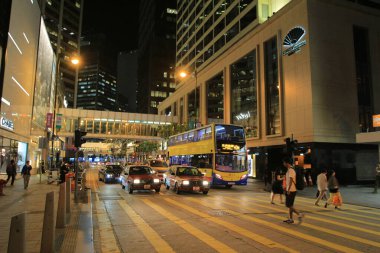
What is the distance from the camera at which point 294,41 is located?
32.9 metres

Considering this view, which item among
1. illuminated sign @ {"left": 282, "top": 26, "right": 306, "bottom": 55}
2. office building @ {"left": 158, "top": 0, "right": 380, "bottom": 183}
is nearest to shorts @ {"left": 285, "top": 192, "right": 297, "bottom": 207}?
office building @ {"left": 158, "top": 0, "right": 380, "bottom": 183}

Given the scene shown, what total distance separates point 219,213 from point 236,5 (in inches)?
1744

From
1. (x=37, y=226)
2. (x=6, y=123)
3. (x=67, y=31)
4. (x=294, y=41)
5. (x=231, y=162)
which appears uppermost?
(x=67, y=31)

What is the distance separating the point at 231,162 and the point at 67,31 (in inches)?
4062

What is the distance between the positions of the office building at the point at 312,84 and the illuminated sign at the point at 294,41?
94mm

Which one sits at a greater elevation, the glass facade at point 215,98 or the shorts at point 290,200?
the glass facade at point 215,98

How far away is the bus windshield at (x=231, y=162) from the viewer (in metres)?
23.8

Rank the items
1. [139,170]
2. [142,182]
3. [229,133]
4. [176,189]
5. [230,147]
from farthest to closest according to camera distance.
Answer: [229,133] < [230,147] < [139,170] < [176,189] < [142,182]

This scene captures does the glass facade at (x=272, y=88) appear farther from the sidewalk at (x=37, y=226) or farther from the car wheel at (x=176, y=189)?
the sidewalk at (x=37, y=226)

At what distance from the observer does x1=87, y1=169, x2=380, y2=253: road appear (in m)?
7.59

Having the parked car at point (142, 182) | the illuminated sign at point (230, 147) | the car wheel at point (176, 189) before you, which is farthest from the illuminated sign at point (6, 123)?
the illuminated sign at point (230, 147)

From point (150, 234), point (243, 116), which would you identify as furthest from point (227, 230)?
point (243, 116)

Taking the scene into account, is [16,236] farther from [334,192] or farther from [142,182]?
[142,182]

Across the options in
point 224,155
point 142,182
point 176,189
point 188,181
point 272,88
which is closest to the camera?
point 188,181
